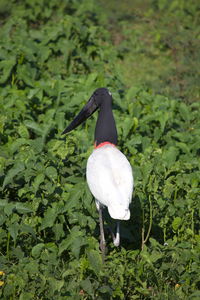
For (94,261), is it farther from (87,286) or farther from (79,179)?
(79,179)

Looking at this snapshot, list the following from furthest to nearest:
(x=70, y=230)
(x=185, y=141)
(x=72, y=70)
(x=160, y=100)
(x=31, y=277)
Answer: (x=72, y=70)
(x=160, y=100)
(x=185, y=141)
(x=70, y=230)
(x=31, y=277)

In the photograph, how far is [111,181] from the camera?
4.68 m

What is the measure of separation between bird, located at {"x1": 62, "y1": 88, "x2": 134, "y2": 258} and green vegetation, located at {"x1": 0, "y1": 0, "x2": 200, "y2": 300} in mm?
165

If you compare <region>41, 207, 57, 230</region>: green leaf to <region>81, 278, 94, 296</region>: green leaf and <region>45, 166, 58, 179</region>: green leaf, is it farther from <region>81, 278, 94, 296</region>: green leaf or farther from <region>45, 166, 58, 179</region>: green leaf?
<region>81, 278, 94, 296</region>: green leaf

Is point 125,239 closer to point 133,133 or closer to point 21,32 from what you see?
point 133,133

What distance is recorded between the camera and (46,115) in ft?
21.2

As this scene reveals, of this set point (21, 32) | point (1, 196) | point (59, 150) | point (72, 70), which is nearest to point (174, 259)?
point (59, 150)

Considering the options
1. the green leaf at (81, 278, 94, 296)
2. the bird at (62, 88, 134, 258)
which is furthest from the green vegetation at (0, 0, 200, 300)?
the bird at (62, 88, 134, 258)

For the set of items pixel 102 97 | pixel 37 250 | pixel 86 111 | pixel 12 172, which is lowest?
pixel 37 250

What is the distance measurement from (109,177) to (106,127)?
824mm

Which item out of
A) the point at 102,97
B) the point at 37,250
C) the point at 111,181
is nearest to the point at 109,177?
the point at 111,181

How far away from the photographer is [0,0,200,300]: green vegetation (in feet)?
14.3

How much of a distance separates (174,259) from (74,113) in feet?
8.55

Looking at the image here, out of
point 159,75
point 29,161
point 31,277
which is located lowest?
point 159,75
